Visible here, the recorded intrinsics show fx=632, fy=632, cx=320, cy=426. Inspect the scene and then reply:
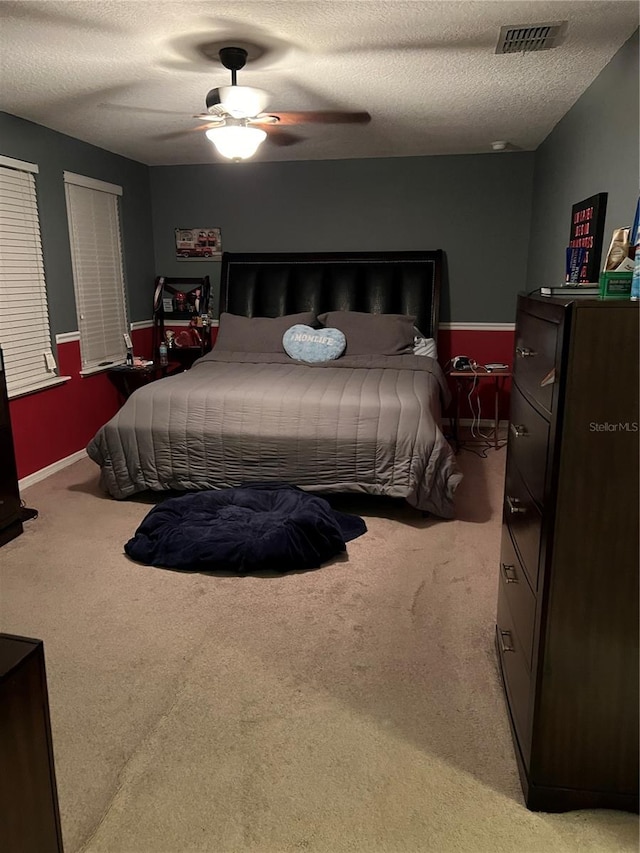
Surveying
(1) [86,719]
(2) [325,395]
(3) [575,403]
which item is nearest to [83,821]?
(1) [86,719]

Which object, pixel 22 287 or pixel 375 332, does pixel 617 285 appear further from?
pixel 22 287

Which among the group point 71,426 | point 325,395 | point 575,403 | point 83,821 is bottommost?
point 83,821

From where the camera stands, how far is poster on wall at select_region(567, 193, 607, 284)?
118 inches

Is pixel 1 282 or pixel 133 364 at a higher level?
pixel 1 282

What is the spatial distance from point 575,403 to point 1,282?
12.0 ft

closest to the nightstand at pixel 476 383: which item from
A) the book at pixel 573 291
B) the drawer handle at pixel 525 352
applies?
the drawer handle at pixel 525 352

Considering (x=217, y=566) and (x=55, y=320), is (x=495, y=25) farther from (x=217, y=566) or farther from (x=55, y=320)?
(x=55, y=320)

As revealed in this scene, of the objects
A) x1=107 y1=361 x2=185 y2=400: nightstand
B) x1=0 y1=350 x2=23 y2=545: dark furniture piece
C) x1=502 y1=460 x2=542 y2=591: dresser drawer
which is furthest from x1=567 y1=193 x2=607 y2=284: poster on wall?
x1=107 y1=361 x2=185 y2=400: nightstand

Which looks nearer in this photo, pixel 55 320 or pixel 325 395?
pixel 325 395

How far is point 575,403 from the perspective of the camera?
144 centimetres

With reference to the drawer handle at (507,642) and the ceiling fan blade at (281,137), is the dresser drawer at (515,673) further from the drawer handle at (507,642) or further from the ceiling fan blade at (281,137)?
the ceiling fan blade at (281,137)

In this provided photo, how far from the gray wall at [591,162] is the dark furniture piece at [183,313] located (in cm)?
290

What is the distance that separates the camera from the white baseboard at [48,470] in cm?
417

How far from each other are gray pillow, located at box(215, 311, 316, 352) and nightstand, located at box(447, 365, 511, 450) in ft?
4.43
